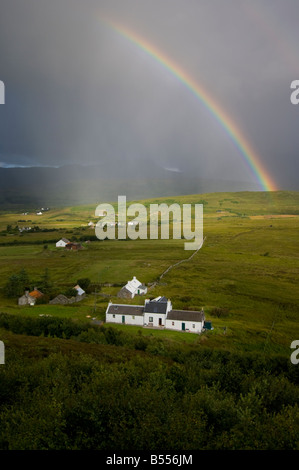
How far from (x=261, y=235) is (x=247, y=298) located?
241 feet

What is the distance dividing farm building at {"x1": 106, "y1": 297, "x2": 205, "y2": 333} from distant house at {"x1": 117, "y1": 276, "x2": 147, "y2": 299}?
8.81 metres

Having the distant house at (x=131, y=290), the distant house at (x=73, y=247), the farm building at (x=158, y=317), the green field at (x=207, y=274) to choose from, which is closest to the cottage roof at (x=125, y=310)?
the farm building at (x=158, y=317)

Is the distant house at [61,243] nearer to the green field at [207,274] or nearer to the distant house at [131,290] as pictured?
the green field at [207,274]

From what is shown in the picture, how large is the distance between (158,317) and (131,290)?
12749 mm

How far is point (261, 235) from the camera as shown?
117 metres

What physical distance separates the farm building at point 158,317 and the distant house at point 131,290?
28.9 ft

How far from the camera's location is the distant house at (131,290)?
5181 cm

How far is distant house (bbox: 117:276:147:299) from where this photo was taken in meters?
51.8

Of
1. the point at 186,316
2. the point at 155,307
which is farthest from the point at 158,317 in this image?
the point at 186,316

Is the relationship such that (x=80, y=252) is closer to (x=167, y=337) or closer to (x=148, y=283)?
(x=148, y=283)

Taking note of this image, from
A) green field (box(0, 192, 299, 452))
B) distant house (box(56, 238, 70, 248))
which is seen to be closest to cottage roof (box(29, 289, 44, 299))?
green field (box(0, 192, 299, 452))

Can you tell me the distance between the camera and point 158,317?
133 ft

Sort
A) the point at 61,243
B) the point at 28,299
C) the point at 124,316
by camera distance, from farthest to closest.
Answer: the point at 61,243
the point at 28,299
the point at 124,316

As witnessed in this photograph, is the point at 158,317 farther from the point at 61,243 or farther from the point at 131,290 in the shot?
the point at 61,243
